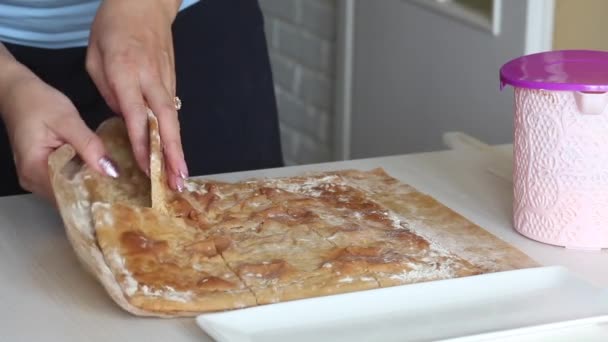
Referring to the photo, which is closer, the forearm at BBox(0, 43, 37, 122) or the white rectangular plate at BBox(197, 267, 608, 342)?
the white rectangular plate at BBox(197, 267, 608, 342)

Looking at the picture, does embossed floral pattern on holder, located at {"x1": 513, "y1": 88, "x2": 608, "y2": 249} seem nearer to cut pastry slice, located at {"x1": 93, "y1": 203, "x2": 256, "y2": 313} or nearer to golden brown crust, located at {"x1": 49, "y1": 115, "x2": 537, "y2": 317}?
golden brown crust, located at {"x1": 49, "y1": 115, "x2": 537, "y2": 317}

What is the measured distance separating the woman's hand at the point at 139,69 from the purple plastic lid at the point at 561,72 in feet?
1.00

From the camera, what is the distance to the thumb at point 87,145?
951mm

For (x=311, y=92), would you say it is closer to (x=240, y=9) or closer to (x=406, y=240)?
(x=240, y=9)

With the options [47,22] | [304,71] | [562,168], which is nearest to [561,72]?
[562,168]

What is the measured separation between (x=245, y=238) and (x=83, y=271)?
0.47ft

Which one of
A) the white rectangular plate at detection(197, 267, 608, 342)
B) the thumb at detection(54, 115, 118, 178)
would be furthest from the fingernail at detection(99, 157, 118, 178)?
the white rectangular plate at detection(197, 267, 608, 342)

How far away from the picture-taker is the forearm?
1.03m

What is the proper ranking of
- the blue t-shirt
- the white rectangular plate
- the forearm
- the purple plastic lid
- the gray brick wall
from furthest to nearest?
the gray brick wall, the blue t-shirt, the forearm, the purple plastic lid, the white rectangular plate

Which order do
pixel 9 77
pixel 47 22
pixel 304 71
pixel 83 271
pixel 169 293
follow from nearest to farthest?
pixel 169 293 → pixel 83 271 → pixel 9 77 → pixel 47 22 → pixel 304 71

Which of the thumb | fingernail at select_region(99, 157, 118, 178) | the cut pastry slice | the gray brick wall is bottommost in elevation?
the gray brick wall

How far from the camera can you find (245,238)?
3.00ft

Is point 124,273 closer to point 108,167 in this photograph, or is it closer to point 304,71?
point 108,167

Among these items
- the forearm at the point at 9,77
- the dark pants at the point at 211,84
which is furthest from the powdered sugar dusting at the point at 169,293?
the dark pants at the point at 211,84
